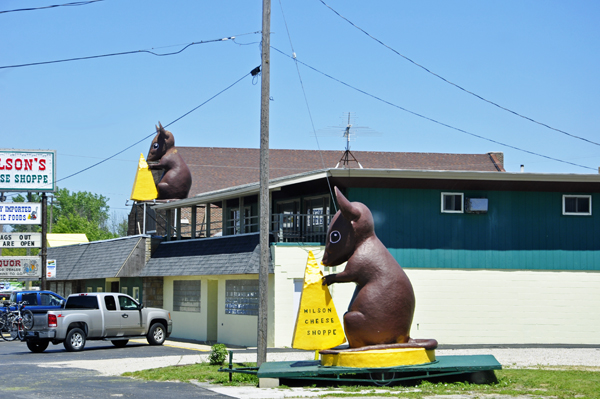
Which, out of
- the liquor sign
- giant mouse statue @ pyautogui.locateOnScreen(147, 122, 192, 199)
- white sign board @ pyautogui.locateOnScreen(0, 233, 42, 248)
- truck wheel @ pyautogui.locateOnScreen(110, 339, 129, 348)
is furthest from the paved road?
the liquor sign

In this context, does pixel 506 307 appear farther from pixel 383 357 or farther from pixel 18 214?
pixel 18 214

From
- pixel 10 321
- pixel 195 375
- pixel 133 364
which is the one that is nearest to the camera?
pixel 195 375

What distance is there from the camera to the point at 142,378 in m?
15.6

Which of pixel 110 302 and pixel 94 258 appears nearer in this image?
pixel 110 302

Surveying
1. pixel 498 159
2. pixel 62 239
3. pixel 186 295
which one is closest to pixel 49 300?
pixel 186 295

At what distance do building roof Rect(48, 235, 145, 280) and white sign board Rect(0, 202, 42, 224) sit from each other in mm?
2653

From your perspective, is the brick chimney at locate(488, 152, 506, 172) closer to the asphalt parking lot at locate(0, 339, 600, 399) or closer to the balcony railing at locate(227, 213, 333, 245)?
the balcony railing at locate(227, 213, 333, 245)

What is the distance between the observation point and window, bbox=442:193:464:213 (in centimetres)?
2444

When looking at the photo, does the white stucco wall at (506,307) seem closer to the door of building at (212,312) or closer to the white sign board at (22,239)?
the door of building at (212,312)

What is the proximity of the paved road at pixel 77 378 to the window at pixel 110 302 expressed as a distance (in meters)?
1.45

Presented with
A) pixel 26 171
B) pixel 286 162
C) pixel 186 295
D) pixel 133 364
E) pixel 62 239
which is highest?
pixel 286 162

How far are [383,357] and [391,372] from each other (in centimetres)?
32

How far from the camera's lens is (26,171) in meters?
36.1

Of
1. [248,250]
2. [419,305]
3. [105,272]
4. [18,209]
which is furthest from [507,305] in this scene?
Answer: [18,209]
